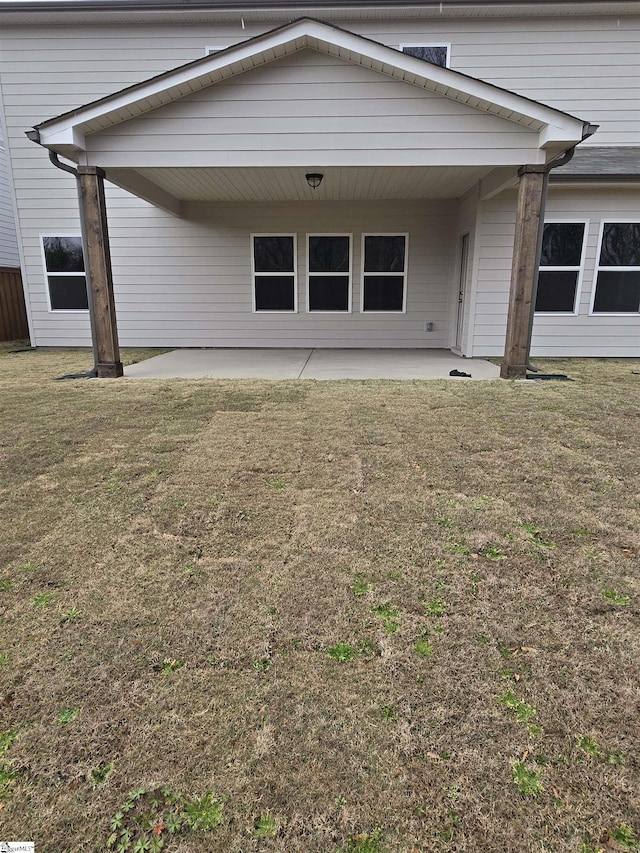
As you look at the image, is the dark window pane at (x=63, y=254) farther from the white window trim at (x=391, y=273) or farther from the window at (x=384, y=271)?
the window at (x=384, y=271)

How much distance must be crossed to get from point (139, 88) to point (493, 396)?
17.9ft

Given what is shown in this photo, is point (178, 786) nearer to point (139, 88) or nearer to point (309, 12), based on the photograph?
point (139, 88)

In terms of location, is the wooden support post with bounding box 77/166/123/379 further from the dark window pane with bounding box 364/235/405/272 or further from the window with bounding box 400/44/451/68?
the window with bounding box 400/44/451/68

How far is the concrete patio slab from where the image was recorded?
7.19 meters

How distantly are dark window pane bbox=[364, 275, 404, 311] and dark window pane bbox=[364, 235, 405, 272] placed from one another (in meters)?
0.18

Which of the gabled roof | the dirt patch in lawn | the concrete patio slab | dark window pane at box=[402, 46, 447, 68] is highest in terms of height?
dark window pane at box=[402, 46, 447, 68]

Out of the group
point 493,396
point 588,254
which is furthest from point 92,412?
point 588,254

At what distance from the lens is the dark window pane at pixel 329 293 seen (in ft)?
34.0

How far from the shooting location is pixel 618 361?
866 cm

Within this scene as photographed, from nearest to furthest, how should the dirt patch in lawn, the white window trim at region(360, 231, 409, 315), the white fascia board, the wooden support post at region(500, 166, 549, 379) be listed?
the dirt patch in lawn → the white fascia board → the wooden support post at region(500, 166, 549, 379) → the white window trim at region(360, 231, 409, 315)

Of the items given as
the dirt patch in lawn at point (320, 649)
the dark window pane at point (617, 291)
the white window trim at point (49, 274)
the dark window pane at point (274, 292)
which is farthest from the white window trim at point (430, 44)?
the dirt patch in lawn at point (320, 649)

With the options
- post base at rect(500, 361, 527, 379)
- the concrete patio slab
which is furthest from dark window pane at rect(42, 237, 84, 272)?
post base at rect(500, 361, 527, 379)

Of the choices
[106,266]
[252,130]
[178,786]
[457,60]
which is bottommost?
[178,786]

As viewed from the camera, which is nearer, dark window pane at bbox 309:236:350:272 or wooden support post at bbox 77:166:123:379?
wooden support post at bbox 77:166:123:379
